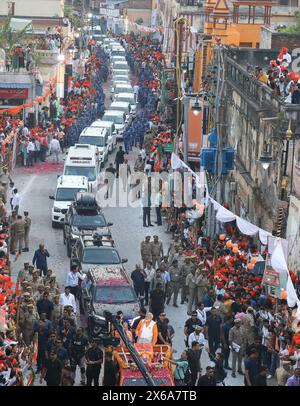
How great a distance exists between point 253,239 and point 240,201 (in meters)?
5.76

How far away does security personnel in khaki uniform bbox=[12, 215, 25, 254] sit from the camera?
127 feet

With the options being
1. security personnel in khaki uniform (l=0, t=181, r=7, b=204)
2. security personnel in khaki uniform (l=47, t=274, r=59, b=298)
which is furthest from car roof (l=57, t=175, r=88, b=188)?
security personnel in khaki uniform (l=47, t=274, r=59, b=298)

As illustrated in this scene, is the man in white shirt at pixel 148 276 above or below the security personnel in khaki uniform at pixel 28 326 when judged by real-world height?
below

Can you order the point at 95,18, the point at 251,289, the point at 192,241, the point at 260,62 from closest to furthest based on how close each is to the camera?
the point at 251,289
the point at 192,241
the point at 260,62
the point at 95,18

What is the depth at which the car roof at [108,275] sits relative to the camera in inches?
1268

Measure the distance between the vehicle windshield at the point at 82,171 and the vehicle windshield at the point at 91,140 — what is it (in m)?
7.52

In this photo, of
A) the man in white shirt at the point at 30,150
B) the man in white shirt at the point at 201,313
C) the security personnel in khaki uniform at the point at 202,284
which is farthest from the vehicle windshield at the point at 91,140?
the man in white shirt at the point at 201,313

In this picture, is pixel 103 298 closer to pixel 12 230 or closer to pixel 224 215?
pixel 224 215

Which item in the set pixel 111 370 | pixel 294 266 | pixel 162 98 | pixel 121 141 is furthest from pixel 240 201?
pixel 162 98

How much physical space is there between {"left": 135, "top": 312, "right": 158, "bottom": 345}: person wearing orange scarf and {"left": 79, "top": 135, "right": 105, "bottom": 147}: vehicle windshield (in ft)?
88.3

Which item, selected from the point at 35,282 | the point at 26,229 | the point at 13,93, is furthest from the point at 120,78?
the point at 35,282

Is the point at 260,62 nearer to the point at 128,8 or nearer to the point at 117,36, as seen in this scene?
the point at 117,36

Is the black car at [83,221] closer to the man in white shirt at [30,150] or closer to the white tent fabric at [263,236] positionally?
the white tent fabric at [263,236]

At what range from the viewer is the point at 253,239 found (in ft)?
117
